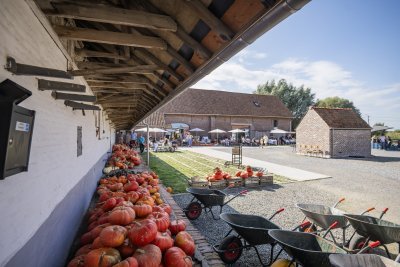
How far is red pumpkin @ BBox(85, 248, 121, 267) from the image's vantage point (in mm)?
2312

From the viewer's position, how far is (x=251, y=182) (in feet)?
31.9

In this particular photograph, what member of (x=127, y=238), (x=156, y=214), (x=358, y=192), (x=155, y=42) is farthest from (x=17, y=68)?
(x=358, y=192)

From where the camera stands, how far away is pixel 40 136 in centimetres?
275

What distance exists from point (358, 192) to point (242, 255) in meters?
7.11

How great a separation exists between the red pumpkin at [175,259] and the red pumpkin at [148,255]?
0.42 ft

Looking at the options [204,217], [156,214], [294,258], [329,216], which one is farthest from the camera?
[204,217]

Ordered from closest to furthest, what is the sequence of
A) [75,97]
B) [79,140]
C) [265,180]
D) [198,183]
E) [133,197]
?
[75,97], [133,197], [79,140], [198,183], [265,180]

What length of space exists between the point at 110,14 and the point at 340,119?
2535 cm

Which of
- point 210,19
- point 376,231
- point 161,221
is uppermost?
point 210,19

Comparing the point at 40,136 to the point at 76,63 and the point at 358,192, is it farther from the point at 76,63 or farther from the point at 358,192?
the point at 358,192

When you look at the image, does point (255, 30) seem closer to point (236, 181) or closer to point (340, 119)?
point (236, 181)

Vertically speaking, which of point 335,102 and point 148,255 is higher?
point 335,102

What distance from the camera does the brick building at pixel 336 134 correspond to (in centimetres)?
2189

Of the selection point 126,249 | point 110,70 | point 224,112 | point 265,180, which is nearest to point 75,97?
point 110,70
